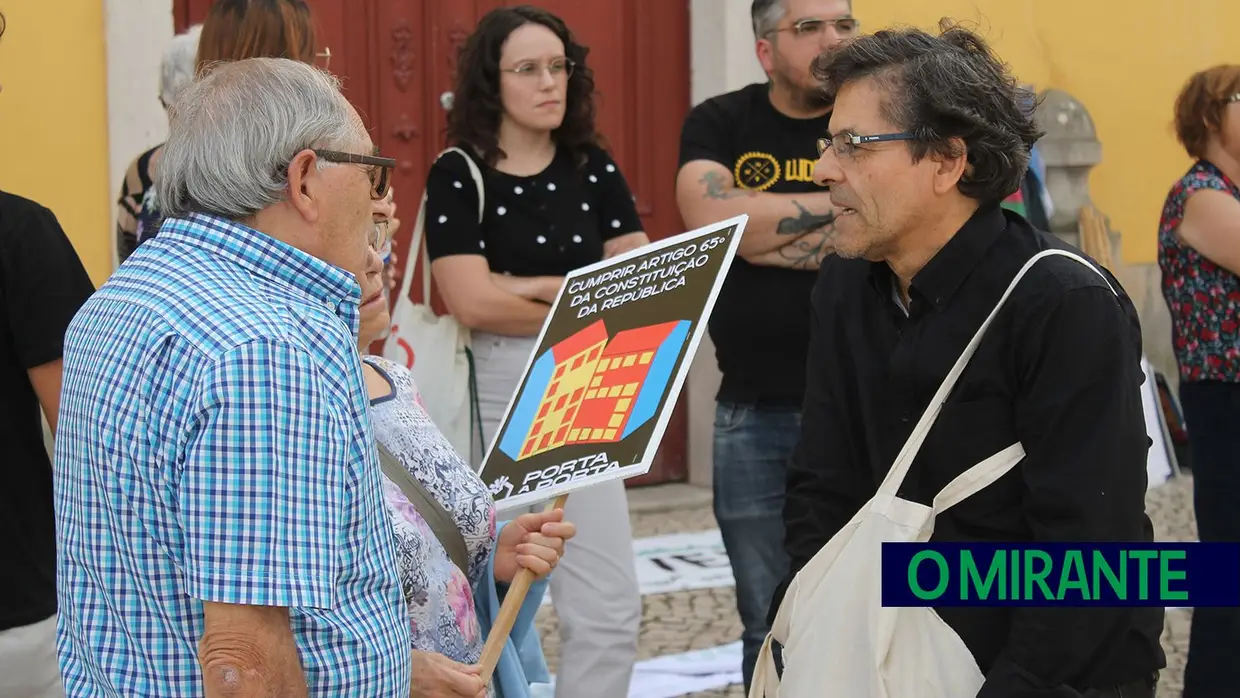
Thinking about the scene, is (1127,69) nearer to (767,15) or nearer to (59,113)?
(767,15)

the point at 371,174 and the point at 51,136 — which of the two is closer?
the point at 371,174

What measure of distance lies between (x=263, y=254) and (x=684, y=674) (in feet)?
11.7

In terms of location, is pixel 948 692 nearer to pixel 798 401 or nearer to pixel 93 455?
pixel 93 455

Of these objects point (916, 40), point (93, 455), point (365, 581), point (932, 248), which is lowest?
point (365, 581)

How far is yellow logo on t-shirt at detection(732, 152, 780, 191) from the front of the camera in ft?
13.4

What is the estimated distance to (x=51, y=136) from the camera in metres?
5.73

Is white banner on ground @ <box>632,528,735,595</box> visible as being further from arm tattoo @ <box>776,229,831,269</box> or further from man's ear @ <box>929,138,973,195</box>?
man's ear @ <box>929,138,973,195</box>

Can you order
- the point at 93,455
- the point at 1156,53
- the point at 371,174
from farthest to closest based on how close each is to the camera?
the point at 1156,53, the point at 371,174, the point at 93,455

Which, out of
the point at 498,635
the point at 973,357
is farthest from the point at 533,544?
the point at 973,357

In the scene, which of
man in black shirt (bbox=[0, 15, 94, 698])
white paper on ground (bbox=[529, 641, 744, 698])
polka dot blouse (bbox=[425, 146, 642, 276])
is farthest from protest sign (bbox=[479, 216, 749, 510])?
white paper on ground (bbox=[529, 641, 744, 698])

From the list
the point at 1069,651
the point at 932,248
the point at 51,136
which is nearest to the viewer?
the point at 1069,651

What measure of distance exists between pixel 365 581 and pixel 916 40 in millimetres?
1348

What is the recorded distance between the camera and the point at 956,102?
8.25ft

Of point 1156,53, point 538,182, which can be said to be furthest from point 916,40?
point 1156,53
